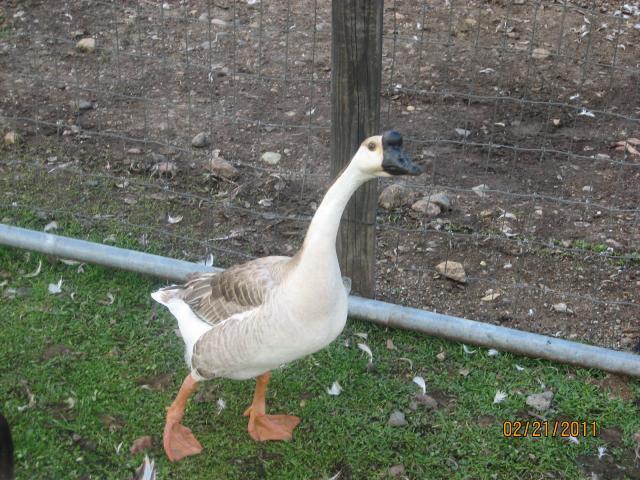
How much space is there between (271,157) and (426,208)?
1099mm

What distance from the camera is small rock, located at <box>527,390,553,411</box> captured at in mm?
3365

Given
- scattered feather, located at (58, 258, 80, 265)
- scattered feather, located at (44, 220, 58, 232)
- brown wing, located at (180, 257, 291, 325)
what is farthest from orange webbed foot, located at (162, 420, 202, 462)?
scattered feather, located at (44, 220, 58, 232)

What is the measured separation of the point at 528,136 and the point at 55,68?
3406 millimetres

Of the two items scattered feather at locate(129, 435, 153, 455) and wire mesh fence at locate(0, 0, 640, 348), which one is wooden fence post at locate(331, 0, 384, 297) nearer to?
wire mesh fence at locate(0, 0, 640, 348)

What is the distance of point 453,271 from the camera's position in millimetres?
4043

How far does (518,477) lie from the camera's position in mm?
3072

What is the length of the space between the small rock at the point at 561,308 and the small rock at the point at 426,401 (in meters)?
0.88

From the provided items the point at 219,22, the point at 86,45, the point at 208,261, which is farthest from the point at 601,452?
the point at 86,45

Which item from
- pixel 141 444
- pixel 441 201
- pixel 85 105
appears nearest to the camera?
pixel 141 444

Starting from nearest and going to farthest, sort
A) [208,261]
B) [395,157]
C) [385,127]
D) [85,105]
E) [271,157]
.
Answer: [395,157]
[208,261]
[271,157]
[385,127]
[85,105]

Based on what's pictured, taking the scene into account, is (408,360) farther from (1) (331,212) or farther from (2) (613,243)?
(2) (613,243)

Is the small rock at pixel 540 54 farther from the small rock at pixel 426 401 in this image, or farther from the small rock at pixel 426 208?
the small rock at pixel 426 401

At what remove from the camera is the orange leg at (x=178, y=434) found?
305 cm

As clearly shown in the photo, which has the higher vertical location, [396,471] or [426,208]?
[426,208]
